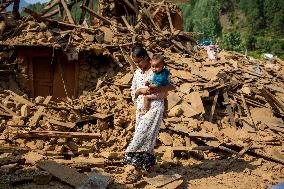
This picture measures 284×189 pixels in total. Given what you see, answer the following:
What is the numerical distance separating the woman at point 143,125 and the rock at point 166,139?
1925 millimetres

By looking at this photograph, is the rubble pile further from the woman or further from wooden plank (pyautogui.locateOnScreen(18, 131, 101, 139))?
the woman

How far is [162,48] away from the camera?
463 inches

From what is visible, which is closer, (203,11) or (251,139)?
(251,139)

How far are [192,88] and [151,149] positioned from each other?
440 cm

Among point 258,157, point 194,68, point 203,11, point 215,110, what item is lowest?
point 258,157

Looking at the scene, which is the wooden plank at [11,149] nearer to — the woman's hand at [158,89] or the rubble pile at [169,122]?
the rubble pile at [169,122]

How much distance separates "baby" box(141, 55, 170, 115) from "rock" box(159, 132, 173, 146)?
217cm

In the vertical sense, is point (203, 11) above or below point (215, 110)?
above

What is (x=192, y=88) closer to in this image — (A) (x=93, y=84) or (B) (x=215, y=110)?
(B) (x=215, y=110)

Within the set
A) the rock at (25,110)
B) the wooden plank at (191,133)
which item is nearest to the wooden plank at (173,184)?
the wooden plank at (191,133)

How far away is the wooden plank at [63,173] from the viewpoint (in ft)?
15.3

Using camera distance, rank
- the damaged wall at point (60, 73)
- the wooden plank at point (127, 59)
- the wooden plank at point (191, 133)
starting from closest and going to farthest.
A: the wooden plank at point (191, 133) < the wooden plank at point (127, 59) < the damaged wall at point (60, 73)

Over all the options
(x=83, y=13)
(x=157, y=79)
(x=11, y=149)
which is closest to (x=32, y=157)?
(x=11, y=149)

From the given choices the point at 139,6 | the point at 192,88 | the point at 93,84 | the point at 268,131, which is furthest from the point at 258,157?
the point at 139,6
